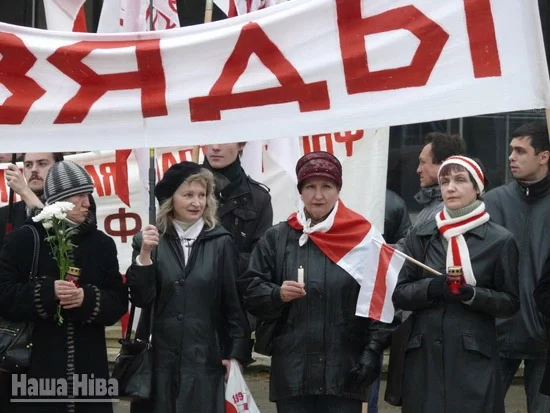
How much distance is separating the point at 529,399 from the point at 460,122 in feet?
16.0

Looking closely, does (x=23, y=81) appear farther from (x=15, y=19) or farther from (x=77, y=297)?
(x=15, y=19)

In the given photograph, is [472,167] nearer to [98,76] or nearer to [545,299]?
[545,299]

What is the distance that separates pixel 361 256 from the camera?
6184 millimetres

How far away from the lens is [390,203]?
26.0 ft

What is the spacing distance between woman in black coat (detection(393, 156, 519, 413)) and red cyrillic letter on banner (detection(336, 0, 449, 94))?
0.83m

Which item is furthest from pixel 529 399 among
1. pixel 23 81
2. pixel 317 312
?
pixel 23 81

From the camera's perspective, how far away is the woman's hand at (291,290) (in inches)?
231

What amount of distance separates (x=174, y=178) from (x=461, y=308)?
145 cm

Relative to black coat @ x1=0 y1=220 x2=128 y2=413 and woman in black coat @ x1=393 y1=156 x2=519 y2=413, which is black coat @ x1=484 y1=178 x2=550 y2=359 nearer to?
woman in black coat @ x1=393 y1=156 x2=519 y2=413

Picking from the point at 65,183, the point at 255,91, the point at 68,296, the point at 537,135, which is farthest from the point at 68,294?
the point at 537,135

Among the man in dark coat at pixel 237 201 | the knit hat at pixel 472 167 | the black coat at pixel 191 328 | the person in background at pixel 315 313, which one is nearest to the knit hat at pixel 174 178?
the black coat at pixel 191 328

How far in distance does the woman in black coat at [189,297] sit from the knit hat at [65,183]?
1.15 feet

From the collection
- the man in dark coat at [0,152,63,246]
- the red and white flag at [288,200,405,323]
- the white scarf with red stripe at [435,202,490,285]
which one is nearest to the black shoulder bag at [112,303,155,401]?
the red and white flag at [288,200,405,323]

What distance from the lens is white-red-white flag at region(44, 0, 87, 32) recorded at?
6.99m
